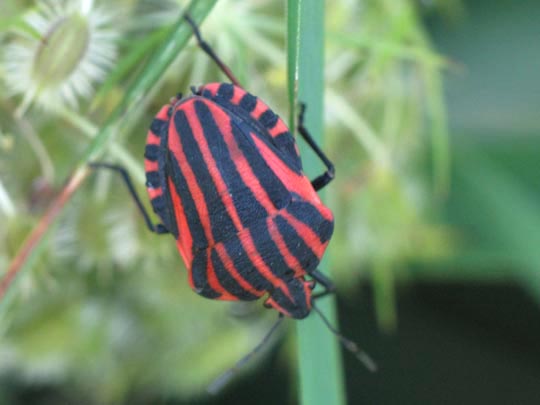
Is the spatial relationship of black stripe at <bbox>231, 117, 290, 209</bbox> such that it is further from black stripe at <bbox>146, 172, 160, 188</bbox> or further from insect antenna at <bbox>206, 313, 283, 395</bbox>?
insect antenna at <bbox>206, 313, 283, 395</bbox>

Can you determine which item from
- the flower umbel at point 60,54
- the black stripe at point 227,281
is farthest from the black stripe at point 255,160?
the flower umbel at point 60,54

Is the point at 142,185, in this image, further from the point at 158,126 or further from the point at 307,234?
the point at 307,234

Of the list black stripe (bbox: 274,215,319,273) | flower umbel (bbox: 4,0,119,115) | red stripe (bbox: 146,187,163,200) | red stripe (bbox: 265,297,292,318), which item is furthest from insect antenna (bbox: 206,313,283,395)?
flower umbel (bbox: 4,0,119,115)

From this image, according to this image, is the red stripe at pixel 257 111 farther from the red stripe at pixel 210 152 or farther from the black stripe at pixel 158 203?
the black stripe at pixel 158 203

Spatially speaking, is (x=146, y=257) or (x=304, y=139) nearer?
(x=304, y=139)

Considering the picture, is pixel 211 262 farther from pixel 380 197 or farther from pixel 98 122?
pixel 380 197

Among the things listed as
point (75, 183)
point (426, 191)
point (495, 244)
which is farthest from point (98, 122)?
point (495, 244)

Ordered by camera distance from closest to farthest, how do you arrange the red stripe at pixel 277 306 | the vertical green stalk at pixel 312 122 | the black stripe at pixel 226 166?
the vertical green stalk at pixel 312 122 → the black stripe at pixel 226 166 → the red stripe at pixel 277 306
